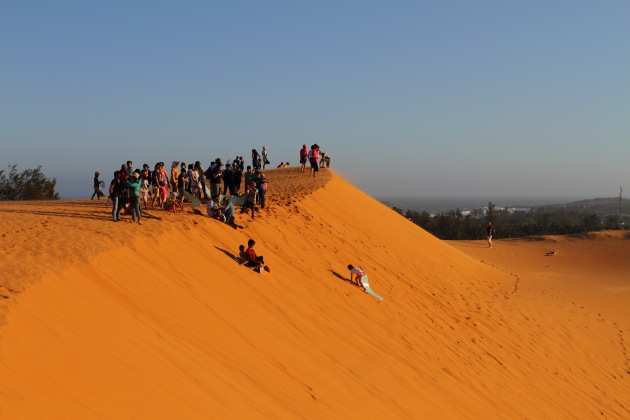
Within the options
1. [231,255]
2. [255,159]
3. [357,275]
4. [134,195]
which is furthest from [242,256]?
[255,159]

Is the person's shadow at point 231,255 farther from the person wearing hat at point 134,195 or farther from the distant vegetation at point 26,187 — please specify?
the distant vegetation at point 26,187

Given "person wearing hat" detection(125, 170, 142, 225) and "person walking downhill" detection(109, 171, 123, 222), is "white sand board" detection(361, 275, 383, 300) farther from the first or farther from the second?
"person walking downhill" detection(109, 171, 123, 222)

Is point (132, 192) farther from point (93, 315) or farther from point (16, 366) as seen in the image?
point (16, 366)

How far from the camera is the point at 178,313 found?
688 cm

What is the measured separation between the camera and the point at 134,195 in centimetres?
1066

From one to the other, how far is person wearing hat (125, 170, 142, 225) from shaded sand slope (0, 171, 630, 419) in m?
0.64

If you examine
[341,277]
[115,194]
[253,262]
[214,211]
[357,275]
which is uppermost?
[115,194]

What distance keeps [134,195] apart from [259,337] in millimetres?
5090

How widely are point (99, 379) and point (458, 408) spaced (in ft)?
17.1

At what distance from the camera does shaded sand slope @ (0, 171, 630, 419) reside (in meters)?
4.76

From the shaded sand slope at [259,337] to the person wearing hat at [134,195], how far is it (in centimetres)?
64

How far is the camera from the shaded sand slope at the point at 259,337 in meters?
4.76

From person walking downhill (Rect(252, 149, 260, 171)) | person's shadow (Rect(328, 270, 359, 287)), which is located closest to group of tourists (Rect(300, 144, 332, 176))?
person walking downhill (Rect(252, 149, 260, 171))

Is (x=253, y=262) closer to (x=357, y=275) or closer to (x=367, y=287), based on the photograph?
(x=357, y=275)
